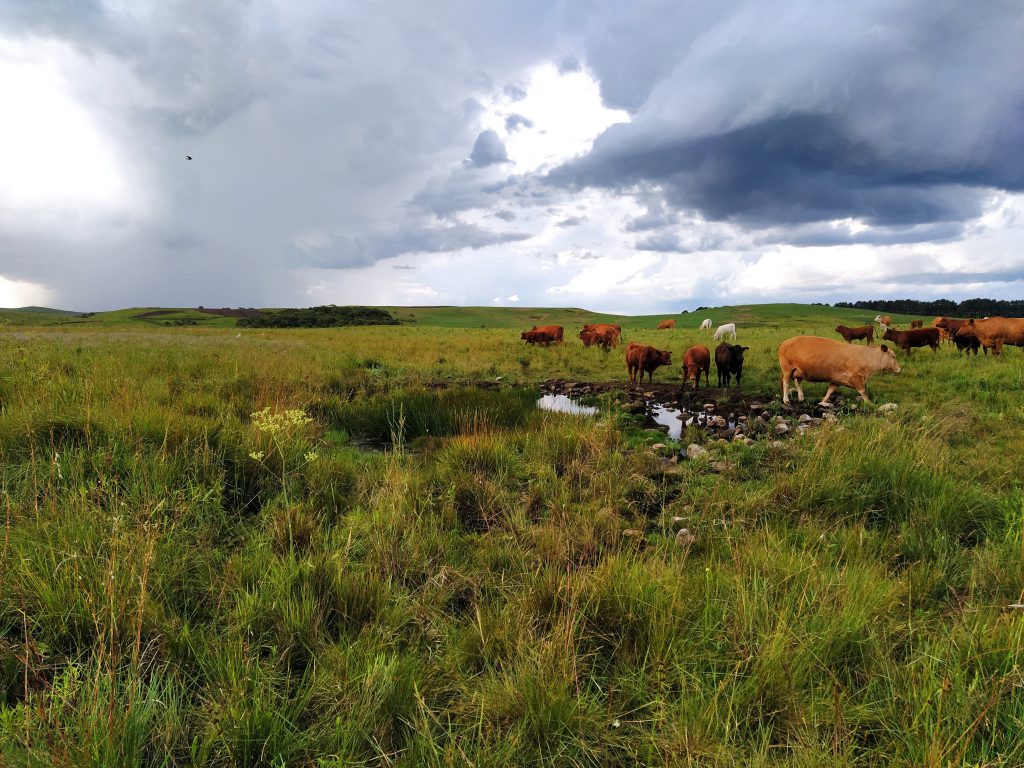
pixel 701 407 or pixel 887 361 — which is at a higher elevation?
pixel 887 361

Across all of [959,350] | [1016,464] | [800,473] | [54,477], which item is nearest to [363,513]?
[54,477]

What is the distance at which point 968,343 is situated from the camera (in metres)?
17.8

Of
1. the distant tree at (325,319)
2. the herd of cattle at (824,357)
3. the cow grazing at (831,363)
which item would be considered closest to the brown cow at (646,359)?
the herd of cattle at (824,357)

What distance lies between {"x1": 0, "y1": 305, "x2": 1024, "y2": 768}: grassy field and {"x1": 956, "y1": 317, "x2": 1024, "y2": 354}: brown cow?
14.8m

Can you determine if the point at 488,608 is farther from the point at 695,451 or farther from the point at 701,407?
the point at 701,407

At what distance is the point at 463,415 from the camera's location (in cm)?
870

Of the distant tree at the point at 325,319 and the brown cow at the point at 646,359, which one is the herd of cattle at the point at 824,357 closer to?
the brown cow at the point at 646,359

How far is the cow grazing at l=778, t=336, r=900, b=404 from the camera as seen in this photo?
10.4 m

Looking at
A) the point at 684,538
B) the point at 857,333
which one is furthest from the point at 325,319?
the point at 684,538

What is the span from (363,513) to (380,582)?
3.71 feet

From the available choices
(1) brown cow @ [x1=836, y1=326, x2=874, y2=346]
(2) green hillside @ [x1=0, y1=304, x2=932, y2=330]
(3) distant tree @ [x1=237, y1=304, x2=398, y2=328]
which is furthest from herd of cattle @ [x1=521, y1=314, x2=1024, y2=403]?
(3) distant tree @ [x1=237, y1=304, x2=398, y2=328]

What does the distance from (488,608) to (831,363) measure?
10.8m

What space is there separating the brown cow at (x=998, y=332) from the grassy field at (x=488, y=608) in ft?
48.5

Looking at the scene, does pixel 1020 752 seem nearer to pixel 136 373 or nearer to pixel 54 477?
pixel 54 477
